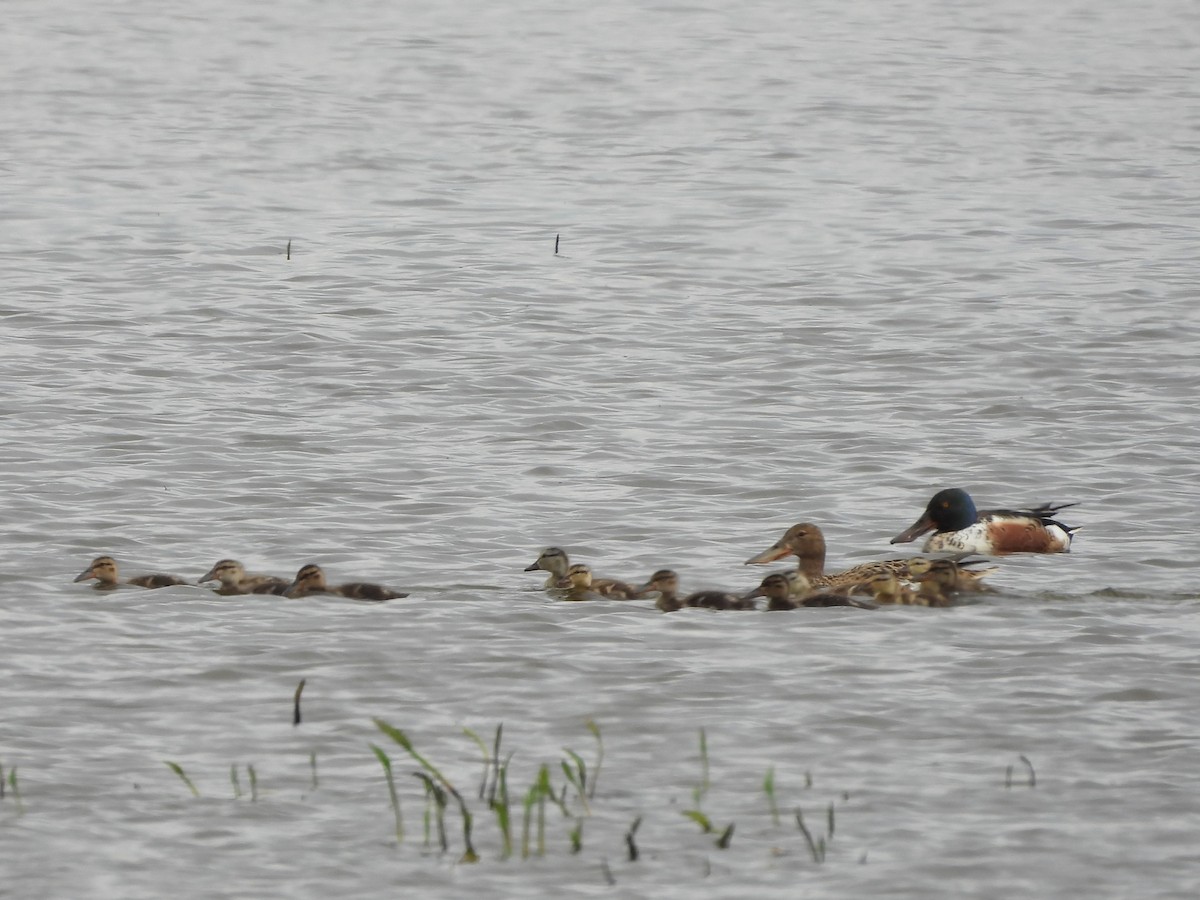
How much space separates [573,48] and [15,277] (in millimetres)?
14356

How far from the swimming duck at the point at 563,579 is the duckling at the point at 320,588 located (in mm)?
755

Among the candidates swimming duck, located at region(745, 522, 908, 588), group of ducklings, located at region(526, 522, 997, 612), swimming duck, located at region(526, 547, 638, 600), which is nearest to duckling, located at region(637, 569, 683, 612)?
group of ducklings, located at region(526, 522, 997, 612)

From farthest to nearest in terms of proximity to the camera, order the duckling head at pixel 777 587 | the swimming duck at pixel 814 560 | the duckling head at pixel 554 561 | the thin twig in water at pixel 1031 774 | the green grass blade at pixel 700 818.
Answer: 1. the swimming duck at pixel 814 560
2. the duckling head at pixel 554 561
3. the duckling head at pixel 777 587
4. the thin twig in water at pixel 1031 774
5. the green grass blade at pixel 700 818

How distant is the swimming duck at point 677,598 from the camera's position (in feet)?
31.0

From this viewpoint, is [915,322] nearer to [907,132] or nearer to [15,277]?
[15,277]

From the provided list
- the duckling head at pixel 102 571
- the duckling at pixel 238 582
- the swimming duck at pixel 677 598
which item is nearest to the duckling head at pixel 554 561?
the swimming duck at pixel 677 598

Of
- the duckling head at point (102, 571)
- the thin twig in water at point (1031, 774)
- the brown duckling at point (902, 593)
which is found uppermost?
the duckling head at point (102, 571)

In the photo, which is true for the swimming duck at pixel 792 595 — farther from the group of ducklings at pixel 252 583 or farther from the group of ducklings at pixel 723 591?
the group of ducklings at pixel 252 583

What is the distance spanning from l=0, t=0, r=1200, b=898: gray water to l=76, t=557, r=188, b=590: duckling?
0.08 m

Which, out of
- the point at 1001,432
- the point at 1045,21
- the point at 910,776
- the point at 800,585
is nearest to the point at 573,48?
the point at 1045,21

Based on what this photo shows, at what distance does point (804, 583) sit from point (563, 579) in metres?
1.05

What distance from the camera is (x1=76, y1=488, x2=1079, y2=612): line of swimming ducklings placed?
941cm

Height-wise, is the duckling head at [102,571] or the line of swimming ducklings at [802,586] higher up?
the duckling head at [102,571]

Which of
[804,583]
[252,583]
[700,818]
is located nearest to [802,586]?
[804,583]
